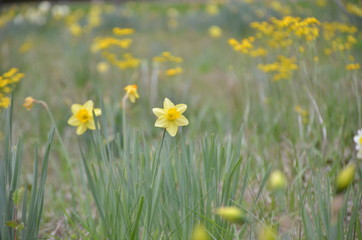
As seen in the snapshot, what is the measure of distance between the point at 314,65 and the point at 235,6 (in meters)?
4.70

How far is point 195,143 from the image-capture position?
1.26m

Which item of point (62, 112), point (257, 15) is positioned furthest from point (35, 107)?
point (257, 15)

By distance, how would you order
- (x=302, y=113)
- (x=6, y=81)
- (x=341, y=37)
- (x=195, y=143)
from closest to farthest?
(x=195, y=143) < (x=6, y=81) < (x=302, y=113) < (x=341, y=37)

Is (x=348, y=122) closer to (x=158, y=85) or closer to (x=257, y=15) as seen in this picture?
(x=158, y=85)

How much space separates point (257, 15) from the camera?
15.7ft

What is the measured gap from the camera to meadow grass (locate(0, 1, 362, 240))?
105 cm

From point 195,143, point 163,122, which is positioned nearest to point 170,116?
point 163,122

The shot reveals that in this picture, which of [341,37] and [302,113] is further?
[341,37]

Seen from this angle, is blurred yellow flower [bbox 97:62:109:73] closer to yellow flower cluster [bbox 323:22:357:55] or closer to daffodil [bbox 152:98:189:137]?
yellow flower cluster [bbox 323:22:357:55]

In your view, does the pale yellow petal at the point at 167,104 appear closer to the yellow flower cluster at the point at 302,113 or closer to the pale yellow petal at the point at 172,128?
the pale yellow petal at the point at 172,128

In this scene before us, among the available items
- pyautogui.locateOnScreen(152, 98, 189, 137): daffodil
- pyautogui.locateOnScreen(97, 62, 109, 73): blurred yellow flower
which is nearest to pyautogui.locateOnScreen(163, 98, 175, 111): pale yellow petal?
pyautogui.locateOnScreen(152, 98, 189, 137): daffodil

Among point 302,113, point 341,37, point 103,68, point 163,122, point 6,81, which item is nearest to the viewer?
point 163,122

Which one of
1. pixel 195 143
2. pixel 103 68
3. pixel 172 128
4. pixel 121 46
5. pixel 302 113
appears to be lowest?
pixel 103 68

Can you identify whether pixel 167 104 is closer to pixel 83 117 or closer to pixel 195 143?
pixel 195 143
